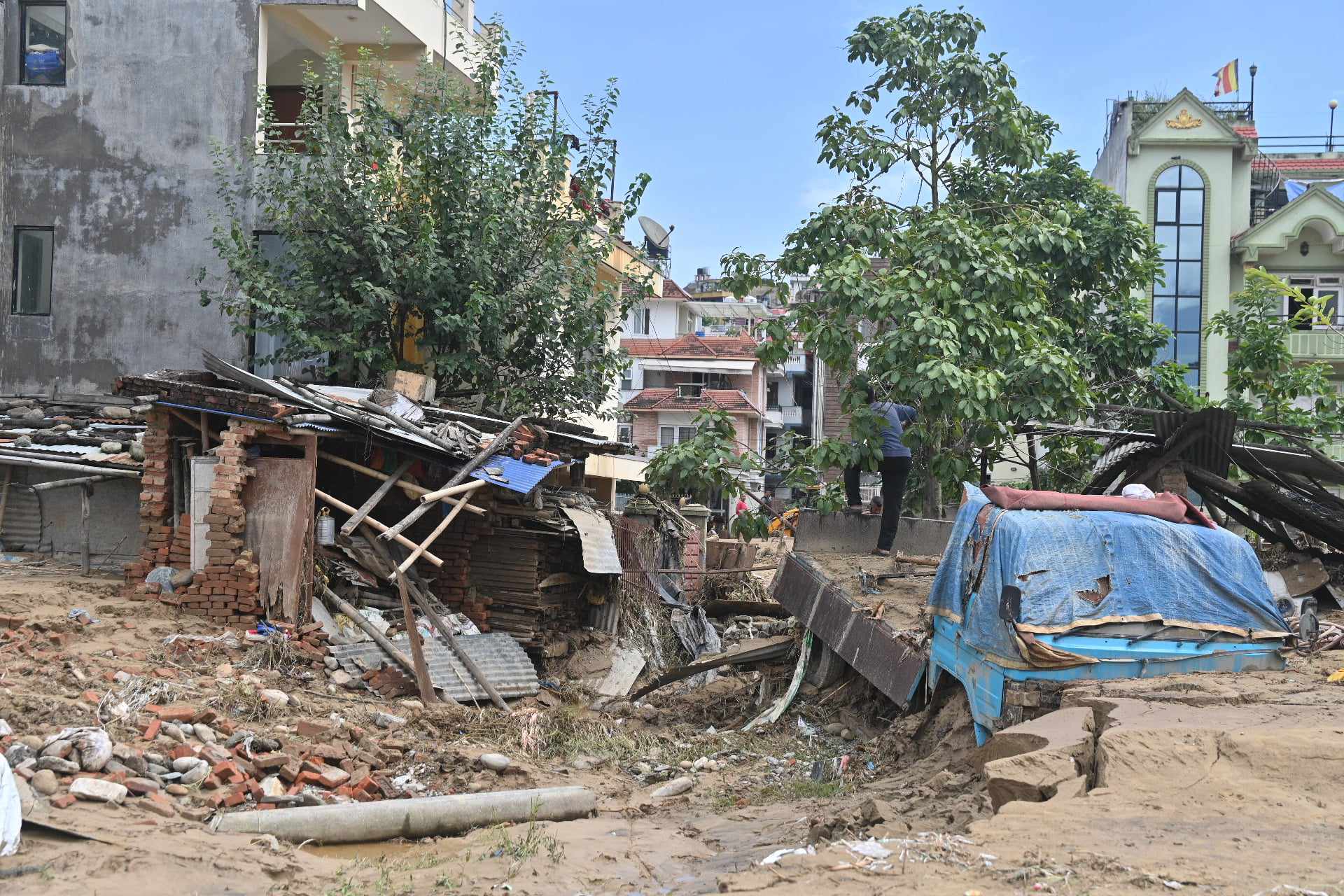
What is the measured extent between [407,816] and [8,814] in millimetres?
2363

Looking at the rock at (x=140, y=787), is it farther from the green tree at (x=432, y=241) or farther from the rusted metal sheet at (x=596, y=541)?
the green tree at (x=432, y=241)

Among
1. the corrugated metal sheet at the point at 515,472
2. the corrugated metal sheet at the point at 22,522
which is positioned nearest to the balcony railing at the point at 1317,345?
the corrugated metal sheet at the point at 515,472

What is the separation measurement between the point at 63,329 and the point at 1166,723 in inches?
641

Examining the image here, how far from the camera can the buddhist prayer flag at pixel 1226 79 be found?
3575 cm

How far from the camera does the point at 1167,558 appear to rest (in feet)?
26.0

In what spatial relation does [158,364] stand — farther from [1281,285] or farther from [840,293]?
[1281,285]

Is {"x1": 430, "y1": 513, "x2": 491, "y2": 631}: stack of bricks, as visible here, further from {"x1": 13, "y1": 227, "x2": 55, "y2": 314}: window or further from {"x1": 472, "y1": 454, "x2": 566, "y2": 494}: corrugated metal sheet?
{"x1": 13, "y1": 227, "x2": 55, "y2": 314}: window

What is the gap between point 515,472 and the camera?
12.6 metres

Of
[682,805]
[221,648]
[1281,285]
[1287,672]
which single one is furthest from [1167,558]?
[1281,285]

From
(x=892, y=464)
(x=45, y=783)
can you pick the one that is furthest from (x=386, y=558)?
(x=45, y=783)

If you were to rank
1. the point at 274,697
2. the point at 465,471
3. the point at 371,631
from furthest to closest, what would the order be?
the point at 465,471, the point at 371,631, the point at 274,697

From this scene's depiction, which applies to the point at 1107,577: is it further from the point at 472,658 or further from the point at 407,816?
the point at 472,658

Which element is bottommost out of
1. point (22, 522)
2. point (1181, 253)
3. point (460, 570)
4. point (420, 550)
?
point (460, 570)

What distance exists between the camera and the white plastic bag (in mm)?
6148
